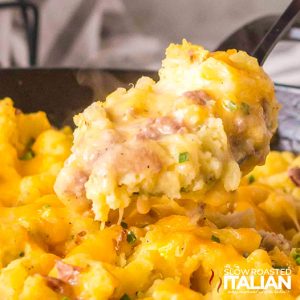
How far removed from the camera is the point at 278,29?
220cm

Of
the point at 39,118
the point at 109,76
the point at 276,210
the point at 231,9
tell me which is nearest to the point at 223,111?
the point at 276,210

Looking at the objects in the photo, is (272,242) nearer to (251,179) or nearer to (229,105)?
(229,105)

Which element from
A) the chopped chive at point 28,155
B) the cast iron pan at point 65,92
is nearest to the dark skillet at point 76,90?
the cast iron pan at point 65,92

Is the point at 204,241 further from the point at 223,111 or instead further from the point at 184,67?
the point at 184,67

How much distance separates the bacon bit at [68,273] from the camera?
1.58m

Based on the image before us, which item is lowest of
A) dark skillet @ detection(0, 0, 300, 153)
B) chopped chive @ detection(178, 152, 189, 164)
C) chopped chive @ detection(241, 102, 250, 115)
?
chopped chive @ detection(178, 152, 189, 164)

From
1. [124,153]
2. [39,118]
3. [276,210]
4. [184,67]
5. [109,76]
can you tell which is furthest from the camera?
[109,76]

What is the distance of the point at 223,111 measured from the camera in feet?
5.42

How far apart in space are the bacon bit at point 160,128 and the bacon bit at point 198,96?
71 mm

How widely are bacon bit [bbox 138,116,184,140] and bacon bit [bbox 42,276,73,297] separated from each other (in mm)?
380

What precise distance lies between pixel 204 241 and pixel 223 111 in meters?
0.33

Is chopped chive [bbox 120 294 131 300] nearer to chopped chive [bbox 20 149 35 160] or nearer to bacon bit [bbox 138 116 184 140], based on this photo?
bacon bit [bbox 138 116 184 140]

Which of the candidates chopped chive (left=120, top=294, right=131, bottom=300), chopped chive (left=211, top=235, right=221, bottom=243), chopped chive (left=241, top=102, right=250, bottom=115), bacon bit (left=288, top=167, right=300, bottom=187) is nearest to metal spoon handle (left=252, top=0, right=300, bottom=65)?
bacon bit (left=288, top=167, right=300, bottom=187)

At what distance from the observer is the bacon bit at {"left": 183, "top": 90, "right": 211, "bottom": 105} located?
163 cm
